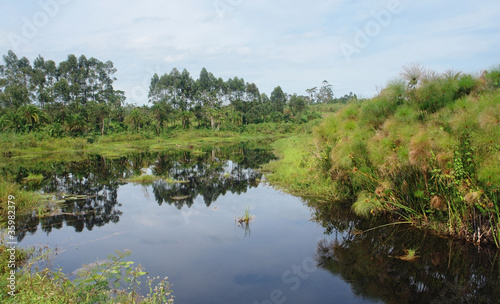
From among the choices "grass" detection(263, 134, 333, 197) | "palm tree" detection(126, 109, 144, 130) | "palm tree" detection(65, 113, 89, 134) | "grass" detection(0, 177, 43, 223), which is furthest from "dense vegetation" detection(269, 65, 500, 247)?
"palm tree" detection(126, 109, 144, 130)

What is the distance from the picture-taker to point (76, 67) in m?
55.9

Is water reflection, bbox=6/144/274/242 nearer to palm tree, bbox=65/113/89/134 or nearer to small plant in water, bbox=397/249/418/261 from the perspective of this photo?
small plant in water, bbox=397/249/418/261

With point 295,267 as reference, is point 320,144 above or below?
above

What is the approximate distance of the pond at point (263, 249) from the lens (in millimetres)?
Result: 5594

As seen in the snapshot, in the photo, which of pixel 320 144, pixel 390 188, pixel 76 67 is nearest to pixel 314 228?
pixel 390 188

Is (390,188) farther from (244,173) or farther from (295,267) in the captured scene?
(244,173)

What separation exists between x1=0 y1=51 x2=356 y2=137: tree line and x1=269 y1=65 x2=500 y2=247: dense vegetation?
116 feet

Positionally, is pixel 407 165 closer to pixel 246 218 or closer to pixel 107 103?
pixel 246 218

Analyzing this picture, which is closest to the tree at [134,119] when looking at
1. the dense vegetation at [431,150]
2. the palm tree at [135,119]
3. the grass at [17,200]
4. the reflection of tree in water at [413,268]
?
the palm tree at [135,119]

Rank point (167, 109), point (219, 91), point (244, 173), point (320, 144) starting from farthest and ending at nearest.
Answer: point (219, 91) < point (167, 109) < point (244, 173) < point (320, 144)

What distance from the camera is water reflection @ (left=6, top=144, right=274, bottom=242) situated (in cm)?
964

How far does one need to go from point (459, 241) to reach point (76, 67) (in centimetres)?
6110

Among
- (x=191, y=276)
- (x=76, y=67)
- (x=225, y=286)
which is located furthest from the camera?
(x=76, y=67)

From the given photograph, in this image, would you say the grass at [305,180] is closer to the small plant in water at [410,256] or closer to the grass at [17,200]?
the small plant in water at [410,256]
